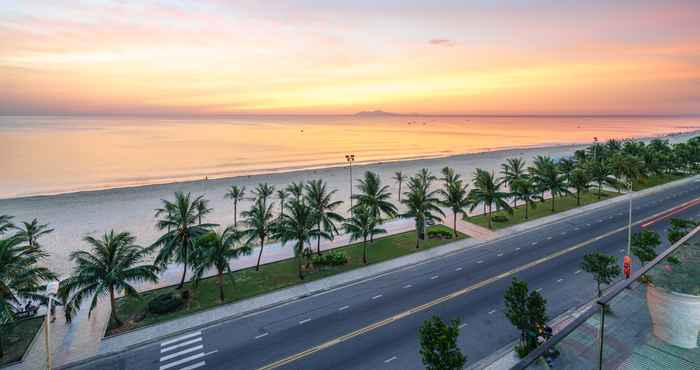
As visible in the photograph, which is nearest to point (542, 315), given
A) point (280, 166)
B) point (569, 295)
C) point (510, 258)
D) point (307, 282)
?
point (569, 295)

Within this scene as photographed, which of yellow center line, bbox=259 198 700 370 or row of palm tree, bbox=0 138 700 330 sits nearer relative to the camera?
yellow center line, bbox=259 198 700 370

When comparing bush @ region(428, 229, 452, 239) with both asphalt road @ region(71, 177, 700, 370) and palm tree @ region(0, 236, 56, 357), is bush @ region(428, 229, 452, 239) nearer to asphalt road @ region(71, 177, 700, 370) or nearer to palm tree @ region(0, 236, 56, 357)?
asphalt road @ region(71, 177, 700, 370)

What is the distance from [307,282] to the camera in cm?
3003

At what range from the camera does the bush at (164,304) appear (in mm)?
25719

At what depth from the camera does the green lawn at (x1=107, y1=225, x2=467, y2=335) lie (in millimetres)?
25631

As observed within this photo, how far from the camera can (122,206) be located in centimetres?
5925

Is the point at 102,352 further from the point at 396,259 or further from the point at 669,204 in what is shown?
the point at 669,204

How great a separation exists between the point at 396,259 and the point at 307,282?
9765 mm

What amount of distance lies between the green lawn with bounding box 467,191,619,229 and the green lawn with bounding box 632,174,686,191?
28.6 ft

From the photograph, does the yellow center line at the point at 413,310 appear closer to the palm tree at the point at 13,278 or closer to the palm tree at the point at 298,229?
the palm tree at the point at 298,229

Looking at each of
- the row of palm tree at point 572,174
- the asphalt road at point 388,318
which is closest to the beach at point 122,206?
the row of palm tree at point 572,174

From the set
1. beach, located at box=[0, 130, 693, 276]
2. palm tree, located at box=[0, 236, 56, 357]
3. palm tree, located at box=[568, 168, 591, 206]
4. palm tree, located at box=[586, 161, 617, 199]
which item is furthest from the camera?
palm tree, located at box=[586, 161, 617, 199]

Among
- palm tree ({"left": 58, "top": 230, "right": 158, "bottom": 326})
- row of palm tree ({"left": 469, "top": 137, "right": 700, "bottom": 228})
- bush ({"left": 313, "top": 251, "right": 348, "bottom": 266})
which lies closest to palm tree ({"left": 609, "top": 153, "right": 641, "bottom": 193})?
row of palm tree ({"left": 469, "top": 137, "right": 700, "bottom": 228})

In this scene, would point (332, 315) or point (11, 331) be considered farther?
point (332, 315)
